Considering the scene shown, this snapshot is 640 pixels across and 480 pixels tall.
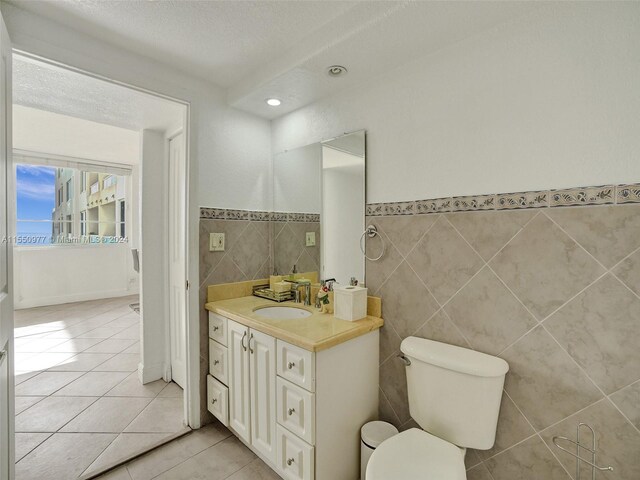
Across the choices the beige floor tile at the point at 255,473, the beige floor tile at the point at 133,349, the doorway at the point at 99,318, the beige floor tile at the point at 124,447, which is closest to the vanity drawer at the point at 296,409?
the beige floor tile at the point at 255,473

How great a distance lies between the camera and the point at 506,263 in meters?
1.29

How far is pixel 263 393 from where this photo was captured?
158cm

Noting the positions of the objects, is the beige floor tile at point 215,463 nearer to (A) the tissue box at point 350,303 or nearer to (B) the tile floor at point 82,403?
(B) the tile floor at point 82,403

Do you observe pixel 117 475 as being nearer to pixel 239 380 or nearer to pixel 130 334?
pixel 239 380

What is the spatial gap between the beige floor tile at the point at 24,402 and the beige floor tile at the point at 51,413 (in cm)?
4

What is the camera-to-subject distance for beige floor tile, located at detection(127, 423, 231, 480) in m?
1.63

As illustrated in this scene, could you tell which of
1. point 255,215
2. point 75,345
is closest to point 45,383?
point 75,345

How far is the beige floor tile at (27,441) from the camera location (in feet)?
5.66

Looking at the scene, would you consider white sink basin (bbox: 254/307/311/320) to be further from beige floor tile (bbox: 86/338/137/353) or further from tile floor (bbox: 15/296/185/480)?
beige floor tile (bbox: 86/338/137/353)

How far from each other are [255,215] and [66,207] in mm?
5026

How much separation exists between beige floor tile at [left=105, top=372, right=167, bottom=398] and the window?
158 inches

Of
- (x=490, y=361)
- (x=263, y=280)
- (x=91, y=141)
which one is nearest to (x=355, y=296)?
(x=490, y=361)

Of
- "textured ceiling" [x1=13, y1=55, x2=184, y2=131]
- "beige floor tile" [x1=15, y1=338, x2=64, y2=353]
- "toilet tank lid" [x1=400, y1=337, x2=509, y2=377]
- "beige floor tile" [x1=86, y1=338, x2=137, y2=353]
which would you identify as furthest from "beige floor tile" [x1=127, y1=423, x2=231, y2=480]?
"beige floor tile" [x1=15, y1=338, x2=64, y2=353]

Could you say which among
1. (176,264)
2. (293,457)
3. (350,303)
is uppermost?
(176,264)
